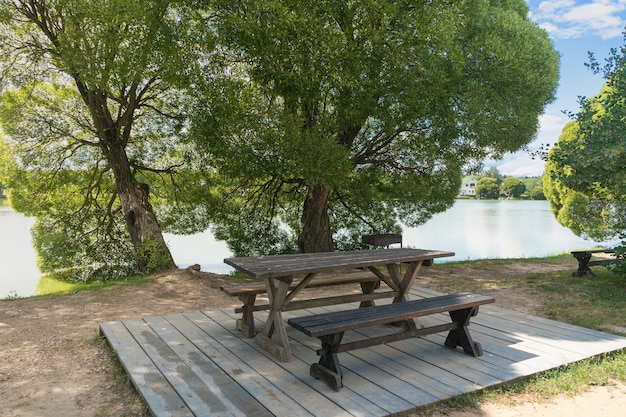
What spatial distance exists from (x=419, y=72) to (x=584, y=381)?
19.8 feet

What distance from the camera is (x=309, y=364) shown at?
430 centimetres

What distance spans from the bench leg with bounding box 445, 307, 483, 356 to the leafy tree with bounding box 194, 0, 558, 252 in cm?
435

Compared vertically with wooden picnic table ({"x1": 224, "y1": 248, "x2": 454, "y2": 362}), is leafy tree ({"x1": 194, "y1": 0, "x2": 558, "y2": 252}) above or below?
above

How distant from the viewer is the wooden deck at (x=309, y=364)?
347cm

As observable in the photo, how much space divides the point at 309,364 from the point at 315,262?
3.30ft

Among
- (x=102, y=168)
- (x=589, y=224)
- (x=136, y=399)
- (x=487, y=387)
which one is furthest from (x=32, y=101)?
(x=589, y=224)

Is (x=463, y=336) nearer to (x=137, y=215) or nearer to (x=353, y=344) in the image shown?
(x=353, y=344)

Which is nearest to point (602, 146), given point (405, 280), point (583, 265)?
point (583, 265)

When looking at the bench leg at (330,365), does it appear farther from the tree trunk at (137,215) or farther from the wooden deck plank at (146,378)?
the tree trunk at (137,215)

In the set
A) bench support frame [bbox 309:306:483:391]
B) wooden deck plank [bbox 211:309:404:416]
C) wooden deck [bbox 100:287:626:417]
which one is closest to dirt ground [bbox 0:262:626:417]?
wooden deck [bbox 100:287:626:417]

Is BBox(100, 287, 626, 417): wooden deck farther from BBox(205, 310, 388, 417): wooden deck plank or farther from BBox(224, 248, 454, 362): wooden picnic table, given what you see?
BBox(224, 248, 454, 362): wooden picnic table

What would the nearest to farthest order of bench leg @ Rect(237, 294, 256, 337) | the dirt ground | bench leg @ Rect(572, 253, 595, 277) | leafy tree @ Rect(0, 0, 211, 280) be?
the dirt ground < bench leg @ Rect(237, 294, 256, 337) < leafy tree @ Rect(0, 0, 211, 280) < bench leg @ Rect(572, 253, 595, 277)

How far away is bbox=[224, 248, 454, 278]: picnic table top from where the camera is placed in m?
4.26

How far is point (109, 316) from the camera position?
672cm
